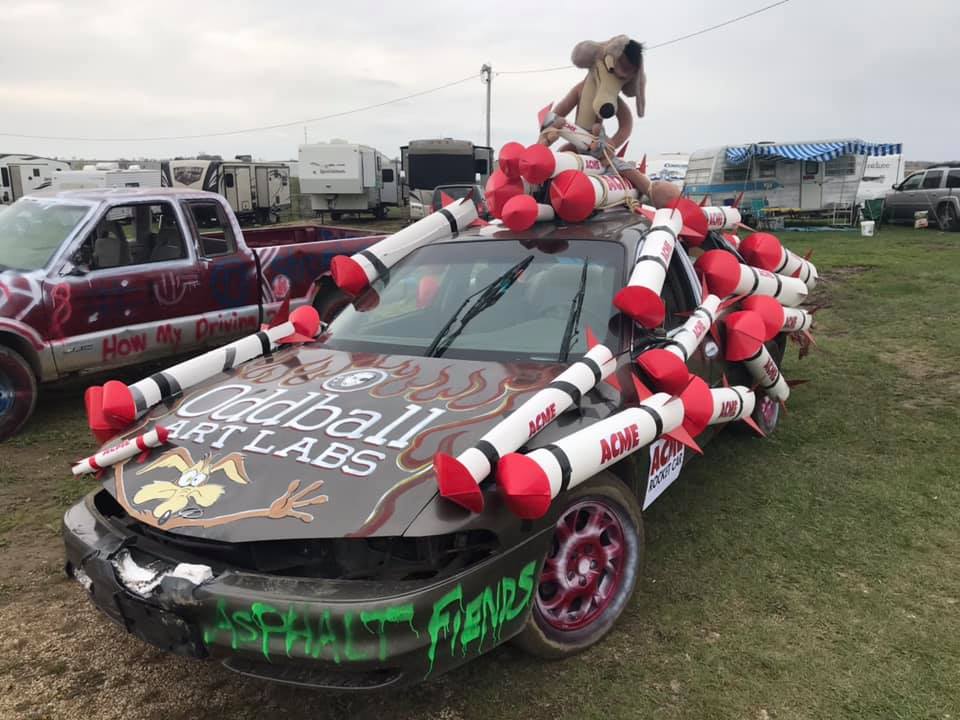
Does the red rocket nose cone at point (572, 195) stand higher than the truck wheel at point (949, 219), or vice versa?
the red rocket nose cone at point (572, 195)

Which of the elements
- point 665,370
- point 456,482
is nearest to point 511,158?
point 665,370

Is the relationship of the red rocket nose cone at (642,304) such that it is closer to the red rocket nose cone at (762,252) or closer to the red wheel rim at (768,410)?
the red wheel rim at (768,410)

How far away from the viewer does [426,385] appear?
3.14m

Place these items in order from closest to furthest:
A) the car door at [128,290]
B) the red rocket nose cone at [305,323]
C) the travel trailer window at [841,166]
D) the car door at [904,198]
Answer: the red rocket nose cone at [305,323] → the car door at [128,290] → the car door at [904,198] → the travel trailer window at [841,166]

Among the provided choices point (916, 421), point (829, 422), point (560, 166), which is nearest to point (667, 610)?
point (560, 166)

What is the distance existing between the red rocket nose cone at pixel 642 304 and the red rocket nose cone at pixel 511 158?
1.32 meters

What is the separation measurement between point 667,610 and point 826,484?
185 cm

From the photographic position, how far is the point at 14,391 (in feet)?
18.3

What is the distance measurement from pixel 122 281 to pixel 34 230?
2.97 ft

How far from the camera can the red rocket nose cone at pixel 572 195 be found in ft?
13.5

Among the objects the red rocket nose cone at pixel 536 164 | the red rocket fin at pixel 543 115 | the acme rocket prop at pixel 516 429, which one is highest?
the red rocket fin at pixel 543 115

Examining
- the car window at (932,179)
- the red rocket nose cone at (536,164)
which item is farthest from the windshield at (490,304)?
the car window at (932,179)

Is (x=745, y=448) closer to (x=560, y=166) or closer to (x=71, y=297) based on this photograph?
(x=560, y=166)

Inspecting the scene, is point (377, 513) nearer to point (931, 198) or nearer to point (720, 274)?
point (720, 274)
